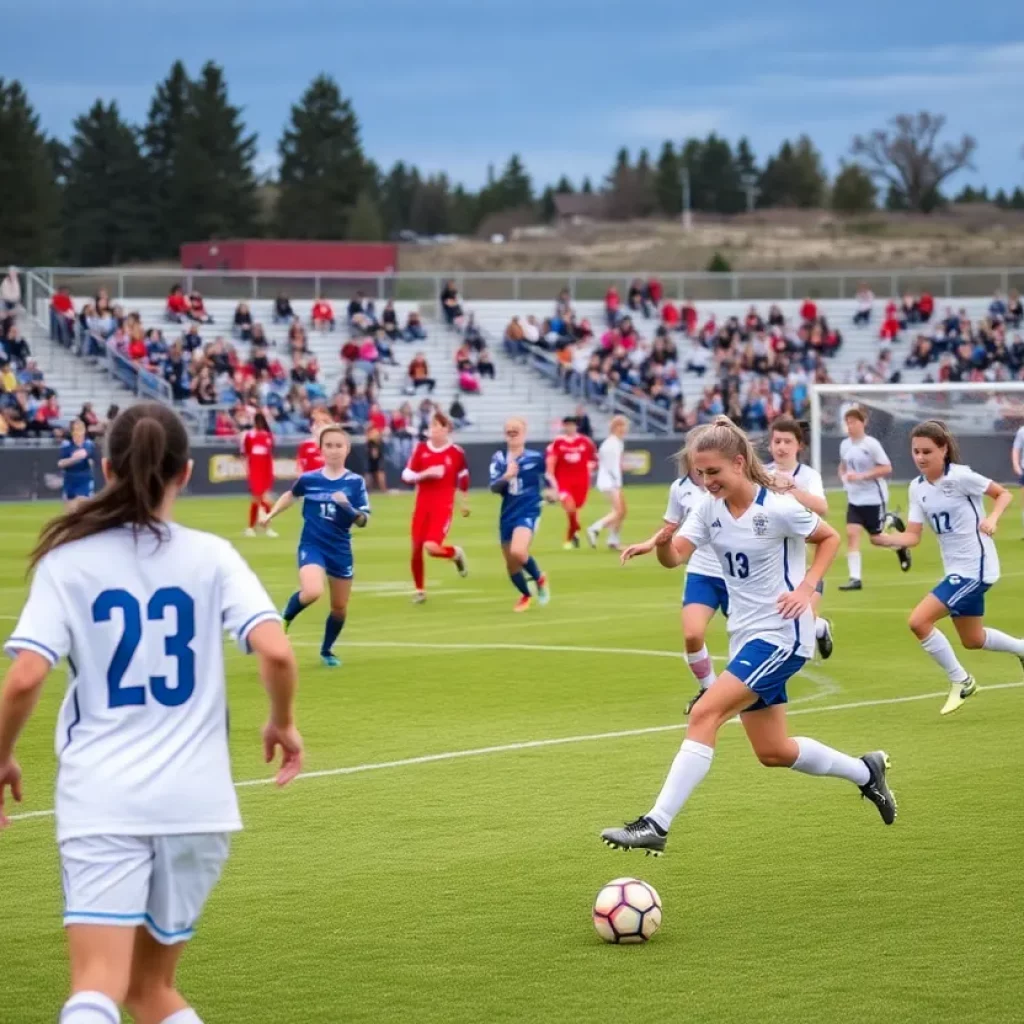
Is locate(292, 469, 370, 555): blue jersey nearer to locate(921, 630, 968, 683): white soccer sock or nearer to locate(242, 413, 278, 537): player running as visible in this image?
locate(921, 630, 968, 683): white soccer sock

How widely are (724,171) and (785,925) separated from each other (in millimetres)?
150080

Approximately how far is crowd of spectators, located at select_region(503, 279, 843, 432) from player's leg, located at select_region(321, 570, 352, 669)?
32.3m

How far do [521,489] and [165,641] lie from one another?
15138 mm

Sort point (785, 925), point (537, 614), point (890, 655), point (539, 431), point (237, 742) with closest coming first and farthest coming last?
point (785, 925)
point (237, 742)
point (890, 655)
point (537, 614)
point (539, 431)

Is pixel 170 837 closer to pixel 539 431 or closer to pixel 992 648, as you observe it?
pixel 992 648

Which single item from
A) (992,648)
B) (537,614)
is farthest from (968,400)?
(992,648)

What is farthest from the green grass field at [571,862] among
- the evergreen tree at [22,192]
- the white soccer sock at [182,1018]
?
the evergreen tree at [22,192]

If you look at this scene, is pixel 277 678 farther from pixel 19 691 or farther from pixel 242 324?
pixel 242 324

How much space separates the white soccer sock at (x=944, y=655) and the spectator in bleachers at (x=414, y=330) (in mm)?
39157

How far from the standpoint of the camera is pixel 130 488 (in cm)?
469

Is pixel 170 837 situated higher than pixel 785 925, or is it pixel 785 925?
pixel 170 837

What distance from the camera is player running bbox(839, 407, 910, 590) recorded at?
71.0 ft

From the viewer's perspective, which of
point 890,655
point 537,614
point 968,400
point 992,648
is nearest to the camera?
point 992,648

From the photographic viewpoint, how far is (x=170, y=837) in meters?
4.60
